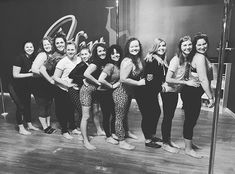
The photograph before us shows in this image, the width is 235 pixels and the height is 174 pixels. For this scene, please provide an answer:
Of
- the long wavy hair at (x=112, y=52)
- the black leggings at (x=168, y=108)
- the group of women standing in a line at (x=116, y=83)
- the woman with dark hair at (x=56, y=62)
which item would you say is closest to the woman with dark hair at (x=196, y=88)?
the group of women standing in a line at (x=116, y=83)

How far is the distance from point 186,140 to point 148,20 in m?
1.69

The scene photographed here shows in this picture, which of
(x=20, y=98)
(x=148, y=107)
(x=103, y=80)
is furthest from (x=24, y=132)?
(x=148, y=107)

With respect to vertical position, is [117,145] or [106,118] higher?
[106,118]

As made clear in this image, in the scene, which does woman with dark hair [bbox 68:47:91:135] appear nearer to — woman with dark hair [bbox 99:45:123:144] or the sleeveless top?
woman with dark hair [bbox 99:45:123:144]

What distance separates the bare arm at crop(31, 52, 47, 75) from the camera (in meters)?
3.43

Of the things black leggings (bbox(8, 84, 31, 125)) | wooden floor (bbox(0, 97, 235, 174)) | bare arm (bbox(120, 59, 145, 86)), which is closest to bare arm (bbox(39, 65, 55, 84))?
black leggings (bbox(8, 84, 31, 125))

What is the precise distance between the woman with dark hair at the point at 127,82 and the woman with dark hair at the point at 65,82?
71cm

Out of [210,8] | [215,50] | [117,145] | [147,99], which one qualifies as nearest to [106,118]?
[117,145]

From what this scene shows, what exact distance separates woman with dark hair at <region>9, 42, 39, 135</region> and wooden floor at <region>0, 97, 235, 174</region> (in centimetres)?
43

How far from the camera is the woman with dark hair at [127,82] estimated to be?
2946mm

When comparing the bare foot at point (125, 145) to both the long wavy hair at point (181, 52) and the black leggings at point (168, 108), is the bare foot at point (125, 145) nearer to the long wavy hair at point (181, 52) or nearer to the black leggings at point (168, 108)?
the black leggings at point (168, 108)

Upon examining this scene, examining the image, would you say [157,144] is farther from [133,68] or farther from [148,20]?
[148,20]

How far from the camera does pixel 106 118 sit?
10.9 ft

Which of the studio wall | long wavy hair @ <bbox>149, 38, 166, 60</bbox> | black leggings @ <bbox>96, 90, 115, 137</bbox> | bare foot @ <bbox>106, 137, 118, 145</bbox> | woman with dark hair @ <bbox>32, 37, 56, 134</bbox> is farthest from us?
the studio wall
